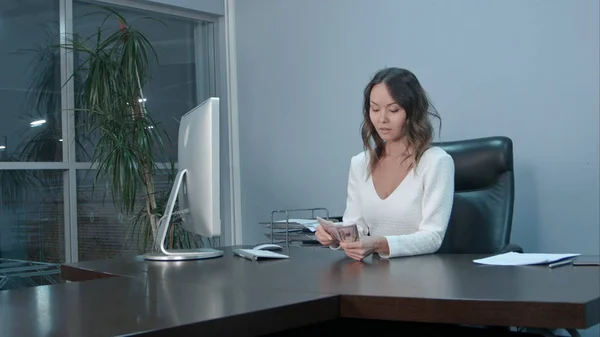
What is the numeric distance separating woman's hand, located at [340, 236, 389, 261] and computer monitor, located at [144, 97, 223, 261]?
1.26ft

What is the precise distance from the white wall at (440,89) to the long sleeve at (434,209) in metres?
1.00

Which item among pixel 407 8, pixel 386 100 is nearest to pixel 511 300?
pixel 386 100

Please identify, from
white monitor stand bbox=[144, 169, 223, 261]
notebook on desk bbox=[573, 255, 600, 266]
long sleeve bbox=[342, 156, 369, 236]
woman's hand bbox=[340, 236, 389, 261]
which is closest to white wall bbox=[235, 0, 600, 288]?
long sleeve bbox=[342, 156, 369, 236]

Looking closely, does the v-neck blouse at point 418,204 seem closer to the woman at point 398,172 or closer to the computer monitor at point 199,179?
the woman at point 398,172

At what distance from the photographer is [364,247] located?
2.05m

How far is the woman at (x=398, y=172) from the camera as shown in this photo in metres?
2.37

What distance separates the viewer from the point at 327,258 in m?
2.17

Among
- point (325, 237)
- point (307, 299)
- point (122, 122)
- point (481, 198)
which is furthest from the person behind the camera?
point (122, 122)

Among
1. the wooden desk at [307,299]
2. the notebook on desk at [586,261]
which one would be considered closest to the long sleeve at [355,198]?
the wooden desk at [307,299]

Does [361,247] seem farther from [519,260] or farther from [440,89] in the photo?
[440,89]

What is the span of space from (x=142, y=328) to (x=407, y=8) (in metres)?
3.05

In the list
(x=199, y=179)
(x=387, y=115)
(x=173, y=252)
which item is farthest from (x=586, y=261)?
(x=173, y=252)

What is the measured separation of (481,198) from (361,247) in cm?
90

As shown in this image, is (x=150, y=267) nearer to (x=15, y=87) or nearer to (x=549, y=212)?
(x=549, y=212)
